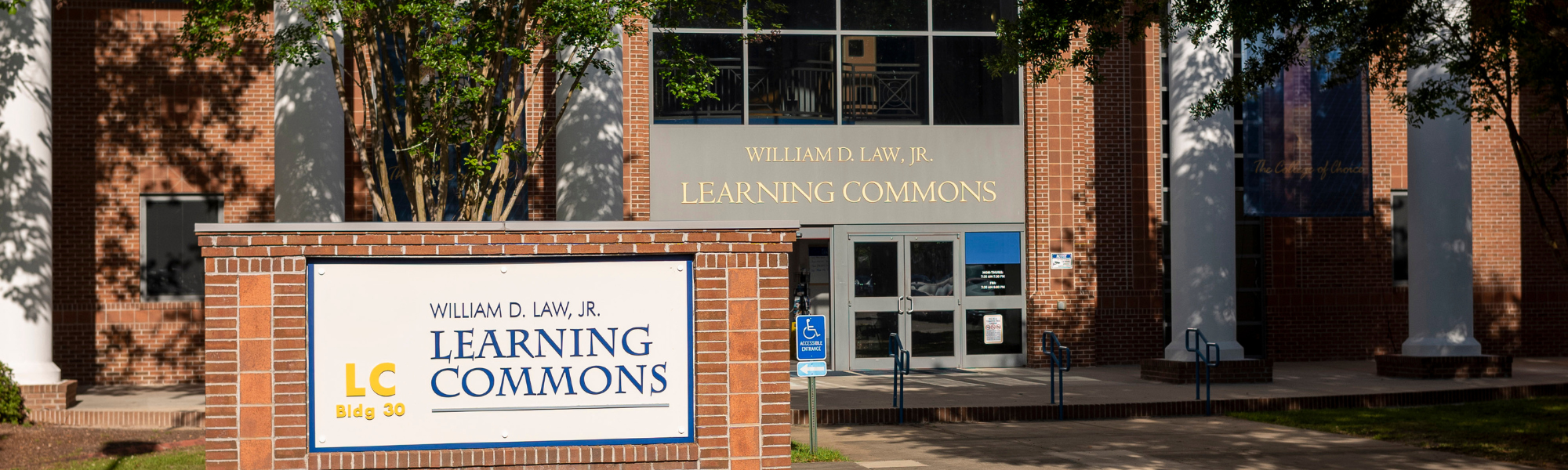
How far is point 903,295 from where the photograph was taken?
1817 cm

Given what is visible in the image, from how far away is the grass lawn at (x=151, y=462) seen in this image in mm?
9531

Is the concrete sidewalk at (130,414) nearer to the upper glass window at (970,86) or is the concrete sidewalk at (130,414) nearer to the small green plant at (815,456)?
the small green plant at (815,456)

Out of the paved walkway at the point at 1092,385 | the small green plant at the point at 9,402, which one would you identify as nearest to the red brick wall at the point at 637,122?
the paved walkway at the point at 1092,385

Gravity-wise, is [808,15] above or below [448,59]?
above

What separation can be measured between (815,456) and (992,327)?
871 cm

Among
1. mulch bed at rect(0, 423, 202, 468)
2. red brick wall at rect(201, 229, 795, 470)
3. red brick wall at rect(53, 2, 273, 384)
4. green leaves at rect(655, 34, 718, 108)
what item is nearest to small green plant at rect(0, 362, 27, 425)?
mulch bed at rect(0, 423, 202, 468)

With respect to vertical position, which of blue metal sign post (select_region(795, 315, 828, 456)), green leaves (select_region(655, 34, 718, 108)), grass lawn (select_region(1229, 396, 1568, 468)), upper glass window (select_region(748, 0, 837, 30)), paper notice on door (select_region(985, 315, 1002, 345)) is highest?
upper glass window (select_region(748, 0, 837, 30))

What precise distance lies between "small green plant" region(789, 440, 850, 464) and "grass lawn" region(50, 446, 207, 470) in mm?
4328

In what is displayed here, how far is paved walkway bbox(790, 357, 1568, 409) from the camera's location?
14.1m

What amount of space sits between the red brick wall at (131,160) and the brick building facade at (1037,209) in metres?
0.02

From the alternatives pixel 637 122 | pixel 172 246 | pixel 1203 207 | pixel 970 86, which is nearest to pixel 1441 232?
pixel 1203 207

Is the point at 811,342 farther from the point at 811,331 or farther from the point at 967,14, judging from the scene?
A: the point at 967,14

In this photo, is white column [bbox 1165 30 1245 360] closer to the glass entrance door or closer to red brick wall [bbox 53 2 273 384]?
the glass entrance door

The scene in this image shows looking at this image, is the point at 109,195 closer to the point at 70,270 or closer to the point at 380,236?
the point at 70,270
